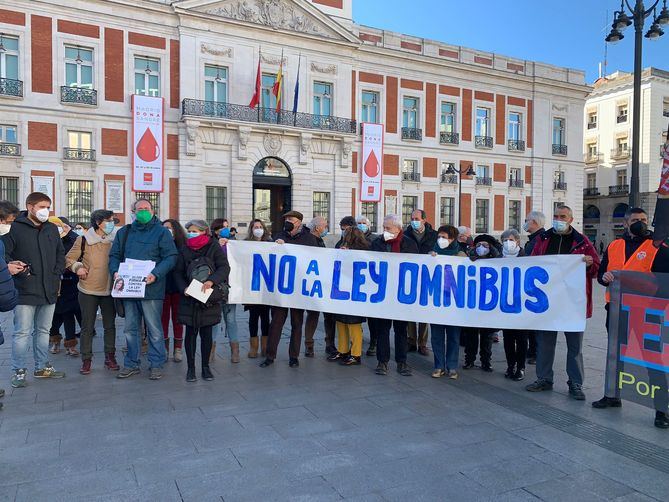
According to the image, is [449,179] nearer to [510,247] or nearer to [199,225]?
[510,247]

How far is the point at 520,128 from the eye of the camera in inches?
1422

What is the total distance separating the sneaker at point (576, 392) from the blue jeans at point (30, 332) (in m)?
5.85

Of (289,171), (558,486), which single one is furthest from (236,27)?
(558,486)

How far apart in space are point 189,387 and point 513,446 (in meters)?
3.42

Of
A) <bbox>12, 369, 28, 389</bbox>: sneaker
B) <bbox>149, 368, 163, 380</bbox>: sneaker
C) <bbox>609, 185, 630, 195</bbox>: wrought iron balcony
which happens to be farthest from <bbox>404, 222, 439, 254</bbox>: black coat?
<bbox>609, 185, 630, 195</bbox>: wrought iron balcony

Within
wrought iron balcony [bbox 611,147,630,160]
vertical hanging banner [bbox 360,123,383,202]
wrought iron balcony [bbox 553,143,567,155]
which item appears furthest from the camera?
wrought iron balcony [bbox 611,147,630,160]

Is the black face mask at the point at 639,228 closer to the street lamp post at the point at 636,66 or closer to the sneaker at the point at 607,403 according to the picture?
the sneaker at the point at 607,403

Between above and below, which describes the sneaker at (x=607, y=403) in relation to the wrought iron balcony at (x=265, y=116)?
below

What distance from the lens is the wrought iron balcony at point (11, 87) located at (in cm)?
2211

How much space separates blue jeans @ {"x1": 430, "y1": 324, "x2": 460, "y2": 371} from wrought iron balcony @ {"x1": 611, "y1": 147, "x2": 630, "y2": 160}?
1863 inches

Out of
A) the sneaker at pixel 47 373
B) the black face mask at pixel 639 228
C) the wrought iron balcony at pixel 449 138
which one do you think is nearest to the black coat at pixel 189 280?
the sneaker at pixel 47 373

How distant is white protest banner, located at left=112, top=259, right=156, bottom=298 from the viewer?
588 centimetres

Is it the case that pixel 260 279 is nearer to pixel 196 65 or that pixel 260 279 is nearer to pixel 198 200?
pixel 198 200

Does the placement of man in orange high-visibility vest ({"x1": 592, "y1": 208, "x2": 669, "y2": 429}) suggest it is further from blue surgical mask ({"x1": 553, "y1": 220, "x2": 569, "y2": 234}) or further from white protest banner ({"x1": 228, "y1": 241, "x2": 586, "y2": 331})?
blue surgical mask ({"x1": 553, "y1": 220, "x2": 569, "y2": 234})
